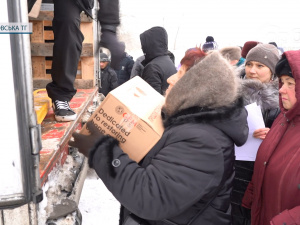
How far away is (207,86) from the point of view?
136 cm

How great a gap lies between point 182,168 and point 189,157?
6cm

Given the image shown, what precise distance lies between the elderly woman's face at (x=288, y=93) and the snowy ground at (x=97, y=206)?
221cm

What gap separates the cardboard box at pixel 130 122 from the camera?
1.52 metres

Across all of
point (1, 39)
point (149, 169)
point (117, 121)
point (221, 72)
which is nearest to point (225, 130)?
point (221, 72)

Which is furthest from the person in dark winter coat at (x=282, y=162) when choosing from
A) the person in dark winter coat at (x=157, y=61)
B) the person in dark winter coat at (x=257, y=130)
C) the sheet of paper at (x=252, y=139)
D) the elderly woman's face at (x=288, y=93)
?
the person in dark winter coat at (x=157, y=61)

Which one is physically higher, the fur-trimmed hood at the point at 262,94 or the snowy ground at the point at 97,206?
the fur-trimmed hood at the point at 262,94

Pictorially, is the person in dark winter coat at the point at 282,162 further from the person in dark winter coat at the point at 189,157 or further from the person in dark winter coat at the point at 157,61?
the person in dark winter coat at the point at 157,61

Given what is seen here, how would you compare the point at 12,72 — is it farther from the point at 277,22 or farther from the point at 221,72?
the point at 277,22

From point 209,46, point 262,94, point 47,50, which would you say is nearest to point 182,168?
point 262,94

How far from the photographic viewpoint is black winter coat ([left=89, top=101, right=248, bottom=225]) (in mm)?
1266

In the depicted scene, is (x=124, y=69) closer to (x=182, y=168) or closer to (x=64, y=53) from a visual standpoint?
(x=64, y=53)

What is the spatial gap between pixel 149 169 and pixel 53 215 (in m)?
0.80

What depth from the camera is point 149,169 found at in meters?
1.33

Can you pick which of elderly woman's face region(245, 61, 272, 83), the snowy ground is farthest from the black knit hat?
the snowy ground
